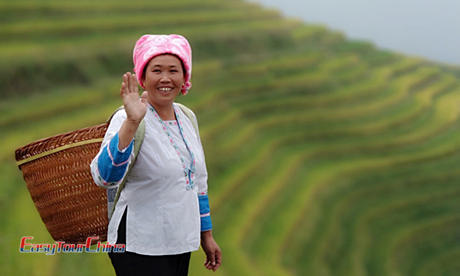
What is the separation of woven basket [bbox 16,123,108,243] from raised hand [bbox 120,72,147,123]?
0.87 feet

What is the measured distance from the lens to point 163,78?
4.20 feet

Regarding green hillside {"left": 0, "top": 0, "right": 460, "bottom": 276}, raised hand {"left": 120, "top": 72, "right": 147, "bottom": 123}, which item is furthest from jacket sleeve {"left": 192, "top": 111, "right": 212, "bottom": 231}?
green hillside {"left": 0, "top": 0, "right": 460, "bottom": 276}

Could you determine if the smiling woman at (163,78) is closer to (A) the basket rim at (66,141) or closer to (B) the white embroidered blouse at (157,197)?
(B) the white embroidered blouse at (157,197)

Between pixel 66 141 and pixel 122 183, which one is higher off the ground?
pixel 66 141

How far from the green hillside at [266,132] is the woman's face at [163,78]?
8.73 ft

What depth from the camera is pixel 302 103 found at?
8.94 metres

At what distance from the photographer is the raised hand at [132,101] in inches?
44.5

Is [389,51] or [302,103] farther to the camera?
[389,51]

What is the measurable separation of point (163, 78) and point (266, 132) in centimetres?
677

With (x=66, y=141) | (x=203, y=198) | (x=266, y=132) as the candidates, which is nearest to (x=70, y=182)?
(x=66, y=141)

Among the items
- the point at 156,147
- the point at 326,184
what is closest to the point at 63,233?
the point at 156,147

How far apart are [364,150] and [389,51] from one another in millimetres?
6495

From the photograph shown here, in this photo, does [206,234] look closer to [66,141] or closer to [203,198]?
[203,198]

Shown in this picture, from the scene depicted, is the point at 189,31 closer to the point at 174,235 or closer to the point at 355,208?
the point at 355,208
